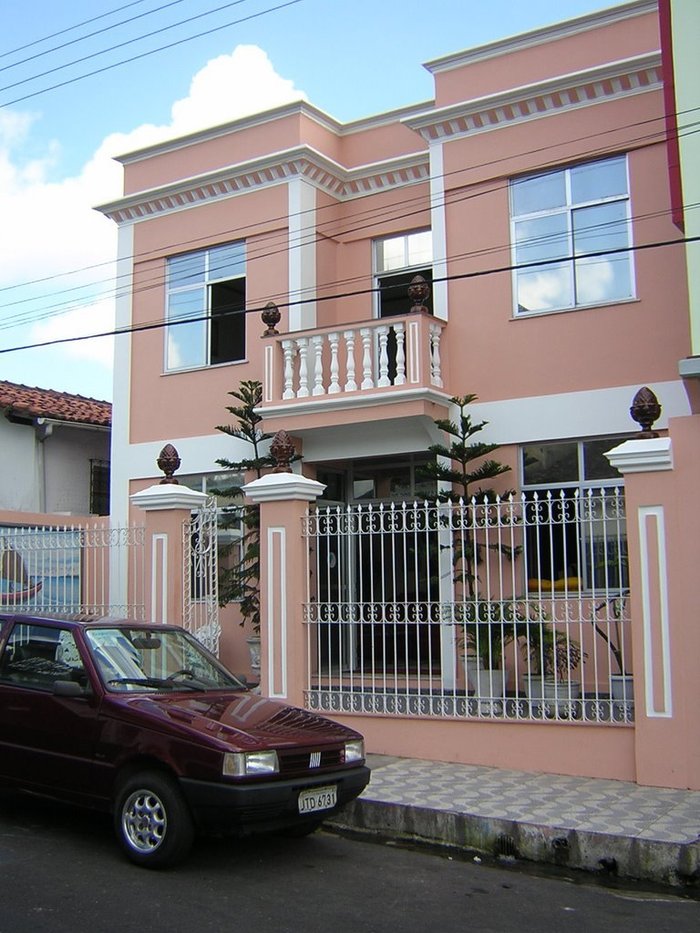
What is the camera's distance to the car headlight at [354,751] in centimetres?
707

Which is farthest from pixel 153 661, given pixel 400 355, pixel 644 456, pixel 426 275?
pixel 426 275

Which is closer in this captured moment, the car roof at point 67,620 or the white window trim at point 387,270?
the car roof at point 67,620

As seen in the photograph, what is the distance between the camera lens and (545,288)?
12828 mm

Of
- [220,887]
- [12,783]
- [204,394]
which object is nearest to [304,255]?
[204,394]

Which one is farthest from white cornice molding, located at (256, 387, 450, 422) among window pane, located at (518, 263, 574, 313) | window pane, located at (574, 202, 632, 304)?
window pane, located at (574, 202, 632, 304)

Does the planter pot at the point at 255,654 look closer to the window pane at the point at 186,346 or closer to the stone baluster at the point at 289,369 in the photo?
the stone baluster at the point at 289,369

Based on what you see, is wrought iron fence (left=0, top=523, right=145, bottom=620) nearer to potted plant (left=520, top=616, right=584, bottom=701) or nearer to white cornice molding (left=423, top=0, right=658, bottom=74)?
potted plant (left=520, top=616, right=584, bottom=701)

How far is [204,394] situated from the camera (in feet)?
49.9

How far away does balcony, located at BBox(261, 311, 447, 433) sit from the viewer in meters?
12.6

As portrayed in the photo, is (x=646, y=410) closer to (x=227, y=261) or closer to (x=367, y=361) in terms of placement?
(x=367, y=361)

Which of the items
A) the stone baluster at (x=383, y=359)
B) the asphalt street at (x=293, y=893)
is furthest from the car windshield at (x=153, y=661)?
the stone baluster at (x=383, y=359)

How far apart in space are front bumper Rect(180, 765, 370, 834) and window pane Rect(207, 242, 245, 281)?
10.1 metres

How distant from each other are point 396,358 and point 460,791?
6.19 m

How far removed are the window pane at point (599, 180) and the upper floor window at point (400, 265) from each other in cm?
249
